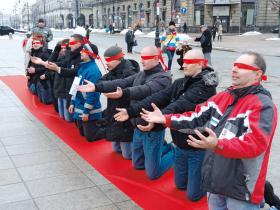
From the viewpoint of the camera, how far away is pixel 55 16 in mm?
132000

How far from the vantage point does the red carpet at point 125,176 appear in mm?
4336

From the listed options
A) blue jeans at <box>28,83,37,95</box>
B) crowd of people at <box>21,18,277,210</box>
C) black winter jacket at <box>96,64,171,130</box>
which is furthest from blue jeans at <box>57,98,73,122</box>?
black winter jacket at <box>96,64,171,130</box>

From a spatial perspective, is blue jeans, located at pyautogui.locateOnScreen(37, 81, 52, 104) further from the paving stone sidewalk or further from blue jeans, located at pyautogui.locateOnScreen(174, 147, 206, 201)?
blue jeans, located at pyautogui.locateOnScreen(174, 147, 206, 201)

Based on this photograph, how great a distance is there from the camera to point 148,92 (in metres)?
4.68

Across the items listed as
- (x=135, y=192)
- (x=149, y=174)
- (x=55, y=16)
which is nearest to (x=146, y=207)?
(x=135, y=192)

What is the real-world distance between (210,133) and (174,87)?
188cm

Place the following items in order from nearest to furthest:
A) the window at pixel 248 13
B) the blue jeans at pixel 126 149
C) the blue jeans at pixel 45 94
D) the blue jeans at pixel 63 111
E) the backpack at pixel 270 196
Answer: the backpack at pixel 270 196 → the blue jeans at pixel 126 149 → the blue jeans at pixel 63 111 → the blue jeans at pixel 45 94 → the window at pixel 248 13

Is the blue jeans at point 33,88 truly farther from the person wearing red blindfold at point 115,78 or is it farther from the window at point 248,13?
the window at point 248,13

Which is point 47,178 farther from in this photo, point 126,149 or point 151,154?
point 151,154

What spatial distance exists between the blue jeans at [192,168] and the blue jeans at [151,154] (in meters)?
0.46

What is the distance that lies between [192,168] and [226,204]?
115 centimetres

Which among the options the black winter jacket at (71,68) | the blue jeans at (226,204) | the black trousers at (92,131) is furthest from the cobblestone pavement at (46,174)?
the blue jeans at (226,204)

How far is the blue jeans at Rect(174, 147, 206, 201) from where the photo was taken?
4.27 meters

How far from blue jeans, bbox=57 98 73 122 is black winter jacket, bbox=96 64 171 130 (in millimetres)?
2868
